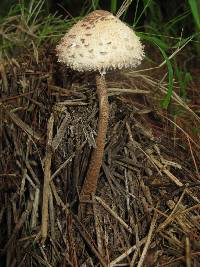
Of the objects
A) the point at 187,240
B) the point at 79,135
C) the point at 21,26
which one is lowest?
the point at 187,240

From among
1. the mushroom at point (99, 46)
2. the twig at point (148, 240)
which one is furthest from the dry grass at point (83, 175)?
the mushroom at point (99, 46)

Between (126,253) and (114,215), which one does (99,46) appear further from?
(126,253)

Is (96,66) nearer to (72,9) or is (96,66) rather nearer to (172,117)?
(172,117)

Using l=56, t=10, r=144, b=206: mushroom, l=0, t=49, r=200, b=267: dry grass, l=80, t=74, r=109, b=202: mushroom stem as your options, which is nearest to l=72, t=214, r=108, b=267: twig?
l=0, t=49, r=200, b=267: dry grass

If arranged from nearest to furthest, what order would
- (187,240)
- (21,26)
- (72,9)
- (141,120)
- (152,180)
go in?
(187,240) → (152,180) → (141,120) → (21,26) → (72,9)

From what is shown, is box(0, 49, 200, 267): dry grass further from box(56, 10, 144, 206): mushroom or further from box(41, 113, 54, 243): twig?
box(56, 10, 144, 206): mushroom

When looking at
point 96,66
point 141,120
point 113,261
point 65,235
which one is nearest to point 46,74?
point 141,120

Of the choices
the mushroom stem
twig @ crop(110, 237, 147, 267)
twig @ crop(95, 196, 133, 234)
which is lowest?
twig @ crop(110, 237, 147, 267)

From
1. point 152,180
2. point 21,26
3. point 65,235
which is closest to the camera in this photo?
point 65,235
